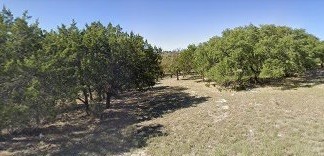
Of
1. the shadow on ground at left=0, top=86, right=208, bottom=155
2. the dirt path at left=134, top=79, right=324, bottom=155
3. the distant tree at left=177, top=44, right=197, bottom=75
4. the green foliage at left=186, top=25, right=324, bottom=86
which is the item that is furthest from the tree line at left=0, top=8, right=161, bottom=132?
the distant tree at left=177, top=44, right=197, bottom=75

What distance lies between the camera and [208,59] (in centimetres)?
5194

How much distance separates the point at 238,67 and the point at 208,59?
6757 millimetres

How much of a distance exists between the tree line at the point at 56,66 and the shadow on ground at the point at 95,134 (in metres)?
1.50

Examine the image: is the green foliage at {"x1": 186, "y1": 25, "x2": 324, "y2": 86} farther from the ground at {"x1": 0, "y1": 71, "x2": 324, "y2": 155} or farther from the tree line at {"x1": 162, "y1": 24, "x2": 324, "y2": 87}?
the ground at {"x1": 0, "y1": 71, "x2": 324, "y2": 155}

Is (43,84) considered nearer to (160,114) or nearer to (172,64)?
(160,114)

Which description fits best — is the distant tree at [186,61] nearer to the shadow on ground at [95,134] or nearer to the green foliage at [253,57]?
the green foliage at [253,57]

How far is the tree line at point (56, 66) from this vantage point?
2083 cm

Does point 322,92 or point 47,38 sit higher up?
point 47,38

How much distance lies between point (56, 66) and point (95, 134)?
234 inches

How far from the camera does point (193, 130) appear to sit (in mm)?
23391

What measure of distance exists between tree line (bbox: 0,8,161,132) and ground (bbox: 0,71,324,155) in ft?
6.91

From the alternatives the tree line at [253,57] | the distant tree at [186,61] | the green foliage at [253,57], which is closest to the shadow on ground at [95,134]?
the green foliage at [253,57]

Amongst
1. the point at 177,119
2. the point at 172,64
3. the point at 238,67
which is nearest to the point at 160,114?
the point at 177,119

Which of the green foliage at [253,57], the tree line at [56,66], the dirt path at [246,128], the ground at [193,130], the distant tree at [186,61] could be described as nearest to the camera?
the dirt path at [246,128]
